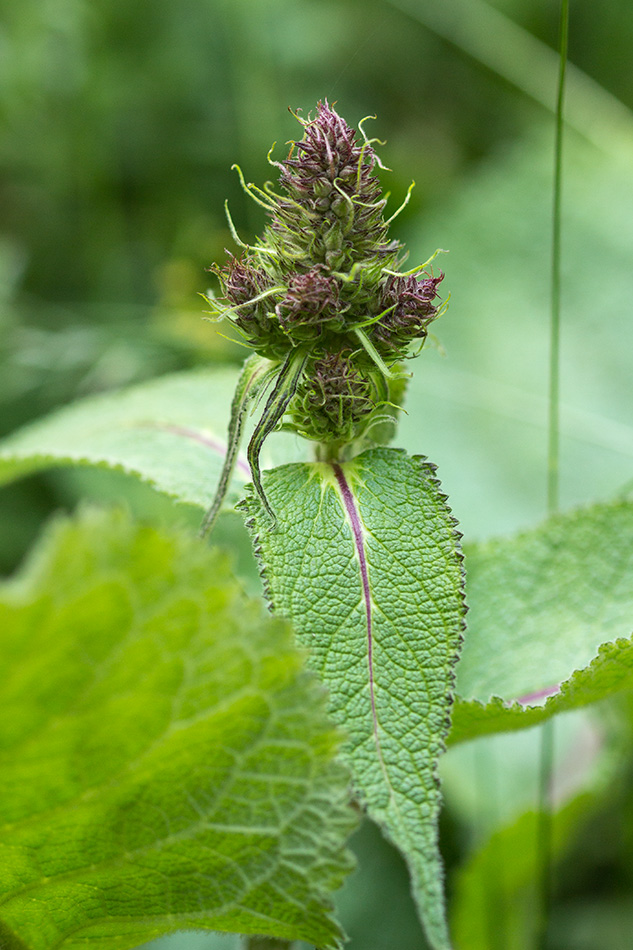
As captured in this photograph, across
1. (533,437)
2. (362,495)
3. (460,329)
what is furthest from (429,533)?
(460,329)

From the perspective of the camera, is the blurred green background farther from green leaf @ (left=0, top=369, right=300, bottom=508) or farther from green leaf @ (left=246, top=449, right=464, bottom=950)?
green leaf @ (left=246, top=449, right=464, bottom=950)

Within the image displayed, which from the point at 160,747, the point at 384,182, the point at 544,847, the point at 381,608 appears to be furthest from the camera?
the point at 384,182

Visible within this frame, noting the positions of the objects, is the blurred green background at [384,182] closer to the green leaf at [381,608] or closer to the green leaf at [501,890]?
the green leaf at [501,890]

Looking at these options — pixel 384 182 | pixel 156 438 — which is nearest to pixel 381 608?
pixel 156 438

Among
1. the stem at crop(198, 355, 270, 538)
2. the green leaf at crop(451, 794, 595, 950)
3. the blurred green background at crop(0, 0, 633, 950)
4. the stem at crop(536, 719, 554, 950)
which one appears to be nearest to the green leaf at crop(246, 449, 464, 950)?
the stem at crop(198, 355, 270, 538)

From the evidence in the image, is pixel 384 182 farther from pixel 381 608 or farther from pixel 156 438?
pixel 381 608

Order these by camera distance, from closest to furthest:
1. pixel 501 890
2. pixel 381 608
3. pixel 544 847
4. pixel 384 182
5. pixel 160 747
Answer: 1. pixel 160 747
2. pixel 381 608
3. pixel 544 847
4. pixel 501 890
5. pixel 384 182
